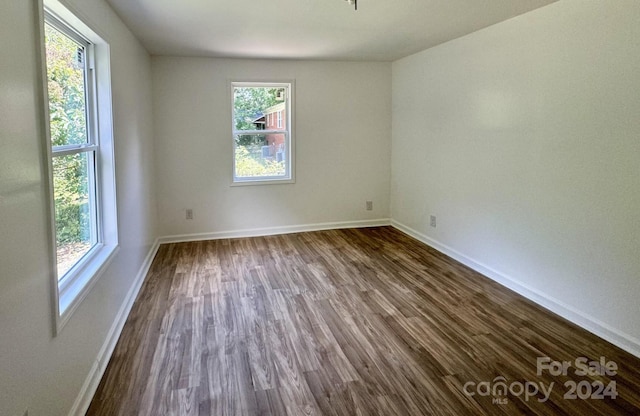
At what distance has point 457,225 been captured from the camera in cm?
448

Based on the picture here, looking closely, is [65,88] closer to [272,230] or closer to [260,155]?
[260,155]

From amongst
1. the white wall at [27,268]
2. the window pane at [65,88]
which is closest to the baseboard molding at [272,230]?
the window pane at [65,88]

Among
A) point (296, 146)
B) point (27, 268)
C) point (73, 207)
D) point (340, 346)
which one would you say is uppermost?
point (296, 146)

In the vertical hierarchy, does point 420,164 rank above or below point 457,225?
above

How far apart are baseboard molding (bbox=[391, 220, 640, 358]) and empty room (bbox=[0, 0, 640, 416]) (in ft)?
0.05

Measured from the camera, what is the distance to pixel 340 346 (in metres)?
2.77

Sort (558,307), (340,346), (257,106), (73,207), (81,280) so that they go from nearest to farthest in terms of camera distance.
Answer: (81,280), (73,207), (340,346), (558,307), (257,106)

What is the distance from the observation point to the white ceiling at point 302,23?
313cm

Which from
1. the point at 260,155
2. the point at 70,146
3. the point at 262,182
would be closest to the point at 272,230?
the point at 262,182

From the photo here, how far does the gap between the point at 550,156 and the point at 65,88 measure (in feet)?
10.7

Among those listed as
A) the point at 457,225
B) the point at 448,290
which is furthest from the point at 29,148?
the point at 457,225

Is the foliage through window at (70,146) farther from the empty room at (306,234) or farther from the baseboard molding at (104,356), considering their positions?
the baseboard molding at (104,356)

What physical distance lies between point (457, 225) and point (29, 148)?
3844 millimetres

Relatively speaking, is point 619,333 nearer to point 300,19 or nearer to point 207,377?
point 207,377
